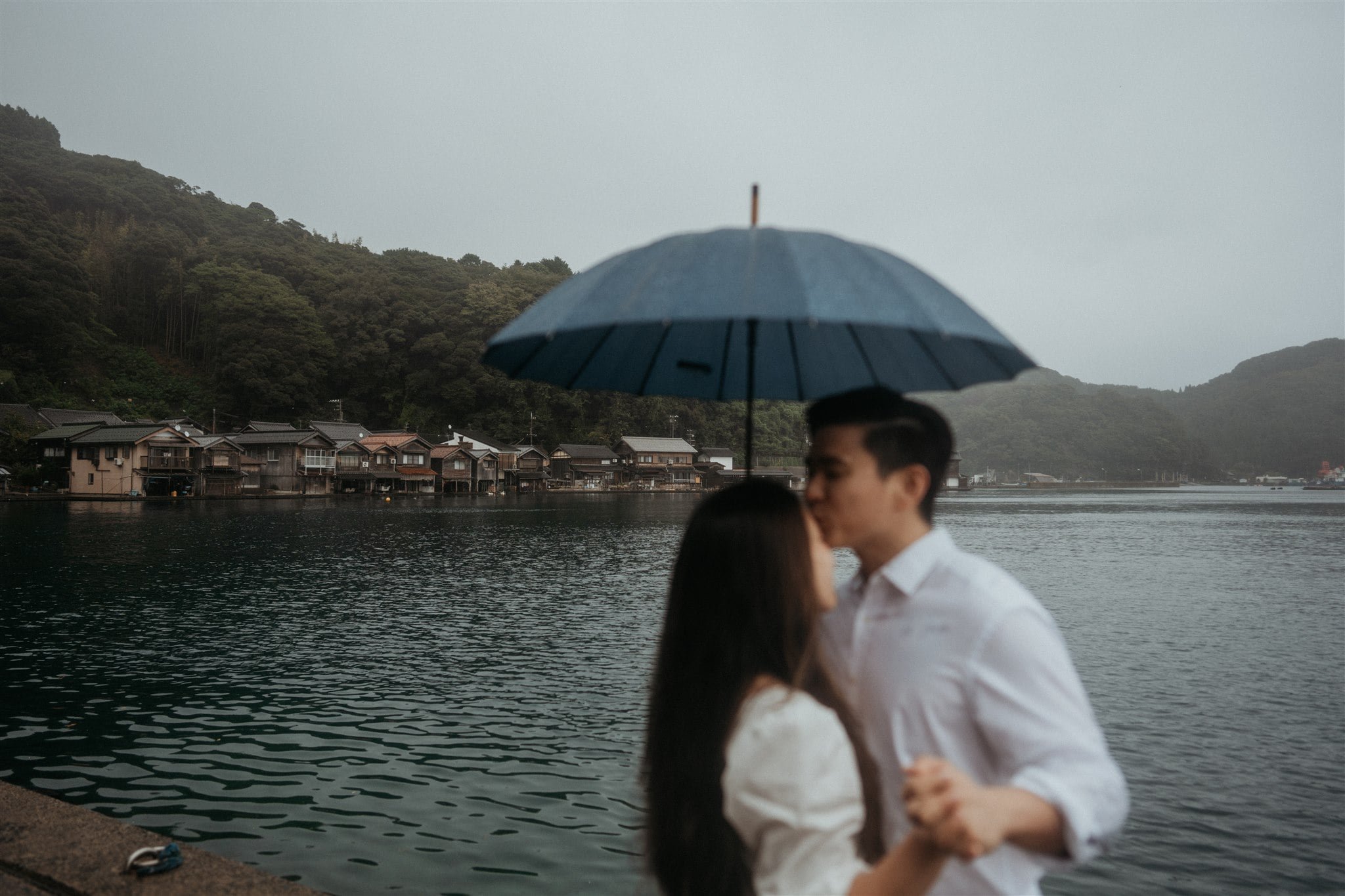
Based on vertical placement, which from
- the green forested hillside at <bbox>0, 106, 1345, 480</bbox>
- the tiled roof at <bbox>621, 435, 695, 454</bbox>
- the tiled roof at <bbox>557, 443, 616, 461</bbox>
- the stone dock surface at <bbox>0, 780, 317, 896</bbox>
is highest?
the green forested hillside at <bbox>0, 106, 1345, 480</bbox>

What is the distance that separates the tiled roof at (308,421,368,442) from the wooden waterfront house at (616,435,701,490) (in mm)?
22640

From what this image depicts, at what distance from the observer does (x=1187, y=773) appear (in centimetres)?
882

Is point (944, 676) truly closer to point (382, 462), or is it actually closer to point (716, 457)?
point (382, 462)

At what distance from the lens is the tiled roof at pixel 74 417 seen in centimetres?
5009

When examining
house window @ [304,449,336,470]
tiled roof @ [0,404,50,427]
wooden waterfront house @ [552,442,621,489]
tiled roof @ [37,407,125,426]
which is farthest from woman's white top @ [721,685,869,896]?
wooden waterfront house @ [552,442,621,489]

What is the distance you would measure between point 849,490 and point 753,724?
0.49 m

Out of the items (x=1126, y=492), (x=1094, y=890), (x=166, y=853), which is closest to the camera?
(x=166, y=853)

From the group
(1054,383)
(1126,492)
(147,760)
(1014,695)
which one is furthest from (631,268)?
(1054,383)

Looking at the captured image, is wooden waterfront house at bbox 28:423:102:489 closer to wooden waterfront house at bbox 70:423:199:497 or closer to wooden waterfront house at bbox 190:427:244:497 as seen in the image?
wooden waterfront house at bbox 70:423:199:497

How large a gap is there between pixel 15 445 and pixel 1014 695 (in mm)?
58254

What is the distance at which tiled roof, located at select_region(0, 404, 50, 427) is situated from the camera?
47.3 m

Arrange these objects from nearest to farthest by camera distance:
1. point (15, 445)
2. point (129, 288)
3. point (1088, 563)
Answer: point (1088, 563), point (15, 445), point (129, 288)

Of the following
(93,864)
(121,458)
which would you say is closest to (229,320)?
(121,458)

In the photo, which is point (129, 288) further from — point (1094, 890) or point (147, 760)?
point (1094, 890)
